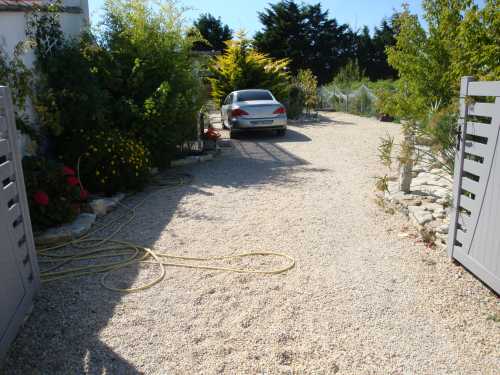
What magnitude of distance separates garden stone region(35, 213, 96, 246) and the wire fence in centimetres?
1525

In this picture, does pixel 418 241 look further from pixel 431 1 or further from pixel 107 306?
pixel 431 1

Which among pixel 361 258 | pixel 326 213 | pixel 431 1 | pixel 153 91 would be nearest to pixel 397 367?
pixel 361 258

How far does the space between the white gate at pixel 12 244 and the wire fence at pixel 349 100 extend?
16755 millimetres

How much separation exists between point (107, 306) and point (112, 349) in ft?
2.02

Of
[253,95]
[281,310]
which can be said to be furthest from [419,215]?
[253,95]

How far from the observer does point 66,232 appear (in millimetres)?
4832

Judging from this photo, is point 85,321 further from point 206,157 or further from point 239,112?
point 239,112

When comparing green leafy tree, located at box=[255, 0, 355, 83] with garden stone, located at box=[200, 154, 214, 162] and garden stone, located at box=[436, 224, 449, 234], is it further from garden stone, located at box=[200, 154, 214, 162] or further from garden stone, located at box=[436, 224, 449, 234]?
garden stone, located at box=[436, 224, 449, 234]

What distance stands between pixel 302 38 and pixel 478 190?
37220 mm

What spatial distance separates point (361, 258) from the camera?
437 cm

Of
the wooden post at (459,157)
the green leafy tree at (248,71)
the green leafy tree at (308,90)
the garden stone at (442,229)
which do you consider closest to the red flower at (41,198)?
the wooden post at (459,157)

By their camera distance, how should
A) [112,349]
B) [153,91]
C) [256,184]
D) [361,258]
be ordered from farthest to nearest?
1. [153,91]
2. [256,184]
3. [361,258]
4. [112,349]

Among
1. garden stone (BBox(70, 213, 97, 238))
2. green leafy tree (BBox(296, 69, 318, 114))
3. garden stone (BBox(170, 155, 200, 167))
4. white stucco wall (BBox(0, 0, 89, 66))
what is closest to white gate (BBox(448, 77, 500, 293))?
garden stone (BBox(70, 213, 97, 238))

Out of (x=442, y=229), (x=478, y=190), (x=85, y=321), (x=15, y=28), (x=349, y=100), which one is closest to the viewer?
(x=85, y=321)
